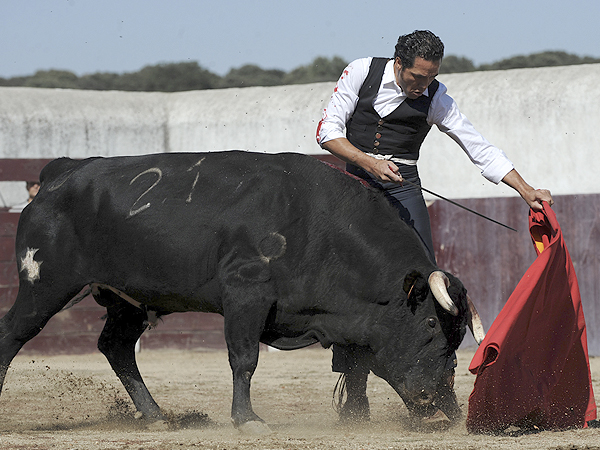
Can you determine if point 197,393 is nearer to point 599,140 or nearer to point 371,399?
point 371,399

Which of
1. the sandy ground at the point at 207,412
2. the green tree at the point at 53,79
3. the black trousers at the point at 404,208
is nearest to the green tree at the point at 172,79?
the green tree at the point at 53,79

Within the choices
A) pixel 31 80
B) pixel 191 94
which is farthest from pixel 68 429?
pixel 31 80

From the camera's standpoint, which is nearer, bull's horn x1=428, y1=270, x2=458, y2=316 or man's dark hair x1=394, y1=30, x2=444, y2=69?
bull's horn x1=428, y1=270, x2=458, y2=316

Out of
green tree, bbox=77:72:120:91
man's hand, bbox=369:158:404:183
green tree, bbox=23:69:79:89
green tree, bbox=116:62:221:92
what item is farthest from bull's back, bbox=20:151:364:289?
green tree, bbox=77:72:120:91

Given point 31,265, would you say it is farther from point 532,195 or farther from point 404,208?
point 532,195

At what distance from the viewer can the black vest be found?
13.4ft

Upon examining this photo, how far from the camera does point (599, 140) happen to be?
9062 mm

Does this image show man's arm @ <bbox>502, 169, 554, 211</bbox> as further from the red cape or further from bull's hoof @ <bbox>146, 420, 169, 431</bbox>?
bull's hoof @ <bbox>146, 420, 169, 431</bbox>

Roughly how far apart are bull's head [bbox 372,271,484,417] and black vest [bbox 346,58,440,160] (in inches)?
27.7

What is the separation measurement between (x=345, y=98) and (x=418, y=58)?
426 mm

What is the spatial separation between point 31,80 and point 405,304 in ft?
138

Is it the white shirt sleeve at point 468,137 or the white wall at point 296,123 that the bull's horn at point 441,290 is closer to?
the white shirt sleeve at point 468,137

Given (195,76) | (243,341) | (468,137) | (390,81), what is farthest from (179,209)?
(195,76)

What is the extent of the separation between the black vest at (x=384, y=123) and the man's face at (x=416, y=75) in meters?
0.09
